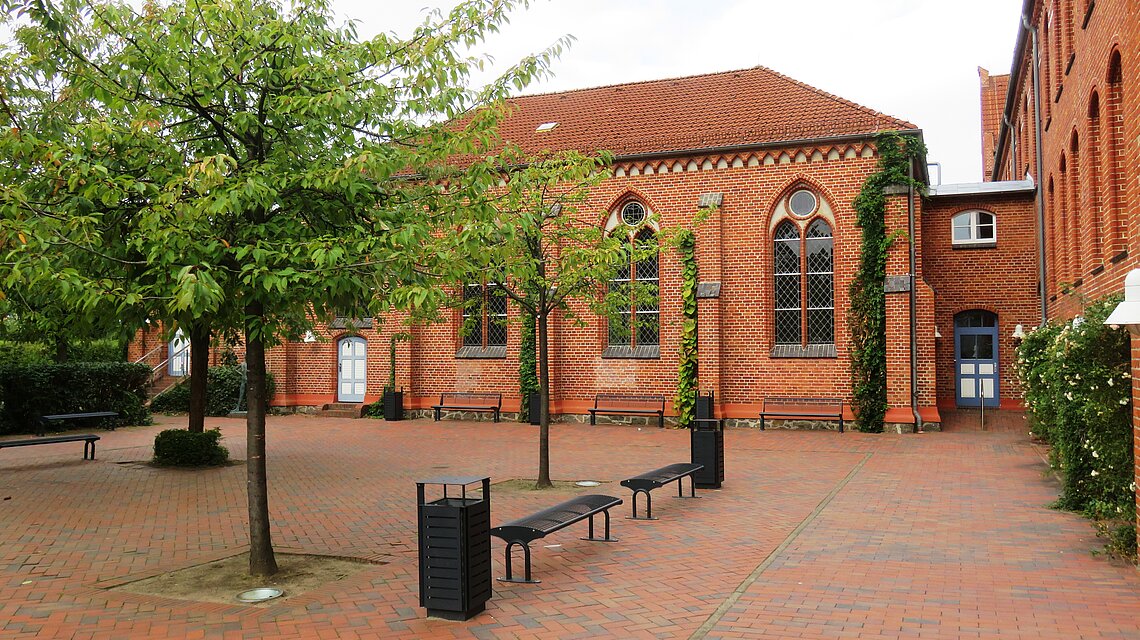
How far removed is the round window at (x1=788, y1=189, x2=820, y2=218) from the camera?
20.2 meters

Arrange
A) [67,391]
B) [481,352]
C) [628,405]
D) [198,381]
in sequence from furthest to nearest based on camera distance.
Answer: [481,352]
[628,405]
[67,391]
[198,381]

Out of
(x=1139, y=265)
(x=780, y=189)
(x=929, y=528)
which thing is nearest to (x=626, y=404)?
(x=780, y=189)

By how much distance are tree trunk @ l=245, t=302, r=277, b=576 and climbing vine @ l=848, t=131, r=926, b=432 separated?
48.7 ft

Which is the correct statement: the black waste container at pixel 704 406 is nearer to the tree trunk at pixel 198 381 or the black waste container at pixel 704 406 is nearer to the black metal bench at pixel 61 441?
the tree trunk at pixel 198 381

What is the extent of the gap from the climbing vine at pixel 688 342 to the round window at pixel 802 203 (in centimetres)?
245

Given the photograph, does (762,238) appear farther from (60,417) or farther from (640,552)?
(60,417)

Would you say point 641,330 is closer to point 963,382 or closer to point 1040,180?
point 963,382

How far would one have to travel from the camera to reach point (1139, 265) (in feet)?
23.4

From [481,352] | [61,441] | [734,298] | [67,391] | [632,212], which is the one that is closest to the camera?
[61,441]

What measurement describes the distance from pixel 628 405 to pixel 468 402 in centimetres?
459

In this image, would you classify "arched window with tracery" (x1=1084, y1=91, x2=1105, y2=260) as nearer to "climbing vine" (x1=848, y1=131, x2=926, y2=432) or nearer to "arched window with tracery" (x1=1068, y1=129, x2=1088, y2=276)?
"arched window with tracery" (x1=1068, y1=129, x2=1088, y2=276)

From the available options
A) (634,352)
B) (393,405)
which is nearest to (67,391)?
(393,405)

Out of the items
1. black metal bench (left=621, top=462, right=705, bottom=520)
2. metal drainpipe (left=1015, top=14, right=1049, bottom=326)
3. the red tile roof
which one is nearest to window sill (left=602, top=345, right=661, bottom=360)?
the red tile roof

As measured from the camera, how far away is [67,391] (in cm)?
2014
